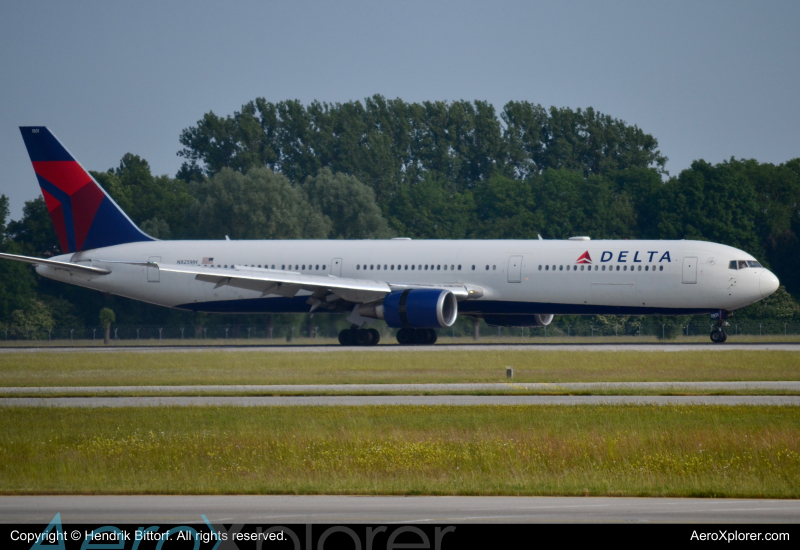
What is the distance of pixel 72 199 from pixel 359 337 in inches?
592

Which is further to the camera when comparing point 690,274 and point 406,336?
point 406,336

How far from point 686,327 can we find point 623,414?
33.2m

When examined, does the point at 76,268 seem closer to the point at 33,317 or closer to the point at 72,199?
the point at 72,199

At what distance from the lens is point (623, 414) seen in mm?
18844

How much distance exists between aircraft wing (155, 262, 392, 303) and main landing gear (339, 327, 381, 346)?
184 centimetres

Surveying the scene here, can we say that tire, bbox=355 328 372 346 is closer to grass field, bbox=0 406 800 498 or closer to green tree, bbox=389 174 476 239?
grass field, bbox=0 406 800 498

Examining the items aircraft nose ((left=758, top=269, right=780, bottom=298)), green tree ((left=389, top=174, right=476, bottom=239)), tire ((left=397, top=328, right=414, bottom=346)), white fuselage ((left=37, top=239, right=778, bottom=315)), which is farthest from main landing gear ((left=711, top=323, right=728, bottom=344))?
green tree ((left=389, top=174, right=476, bottom=239))

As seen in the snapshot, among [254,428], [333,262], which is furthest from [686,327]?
[254,428]

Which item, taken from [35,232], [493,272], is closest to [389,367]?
[493,272]

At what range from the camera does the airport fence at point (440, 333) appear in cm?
4922

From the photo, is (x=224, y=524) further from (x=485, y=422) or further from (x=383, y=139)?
(x=383, y=139)

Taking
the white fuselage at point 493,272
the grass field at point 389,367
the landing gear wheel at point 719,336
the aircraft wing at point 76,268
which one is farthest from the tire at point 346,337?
the landing gear wheel at point 719,336

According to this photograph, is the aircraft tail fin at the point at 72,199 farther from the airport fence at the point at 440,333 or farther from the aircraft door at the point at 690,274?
the aircraft door at the point at 690,274

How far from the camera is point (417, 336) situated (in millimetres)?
43250
